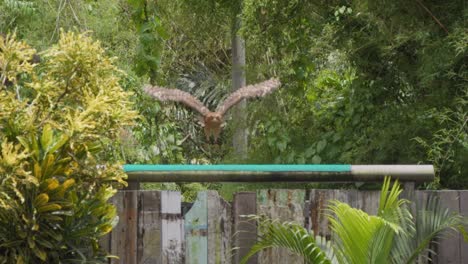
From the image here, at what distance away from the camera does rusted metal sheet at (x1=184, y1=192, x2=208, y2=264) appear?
4438mm

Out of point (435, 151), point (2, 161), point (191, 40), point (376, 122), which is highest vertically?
point (191, 40)

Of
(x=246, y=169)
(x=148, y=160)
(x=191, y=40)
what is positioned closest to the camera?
(x=246, y=169)

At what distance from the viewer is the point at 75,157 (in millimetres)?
4000

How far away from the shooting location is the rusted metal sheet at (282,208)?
443 cm

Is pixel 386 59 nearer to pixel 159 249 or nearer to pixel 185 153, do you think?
pixel 159 249

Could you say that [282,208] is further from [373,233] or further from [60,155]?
[60,155]

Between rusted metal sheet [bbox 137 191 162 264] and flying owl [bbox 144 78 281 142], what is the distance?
3537 mm

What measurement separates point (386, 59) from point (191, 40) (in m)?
7.62

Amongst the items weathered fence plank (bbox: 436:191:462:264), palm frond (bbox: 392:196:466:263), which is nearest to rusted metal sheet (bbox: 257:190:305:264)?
palm frond (bbox: 392:196:466:263)

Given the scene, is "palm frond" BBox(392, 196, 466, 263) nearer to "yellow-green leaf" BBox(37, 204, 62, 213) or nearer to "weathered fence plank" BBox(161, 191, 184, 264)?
"weathered fence plank" BBox(161, 191, 184, 264)

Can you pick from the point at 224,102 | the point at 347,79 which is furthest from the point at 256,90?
the point at 347,79

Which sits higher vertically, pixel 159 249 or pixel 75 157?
pixel 75 157

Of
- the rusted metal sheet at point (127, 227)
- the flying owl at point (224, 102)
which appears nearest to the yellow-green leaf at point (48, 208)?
the rusted metal sheet at point (127, 227)

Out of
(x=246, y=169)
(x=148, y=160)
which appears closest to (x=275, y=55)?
(x=148, y=160)
